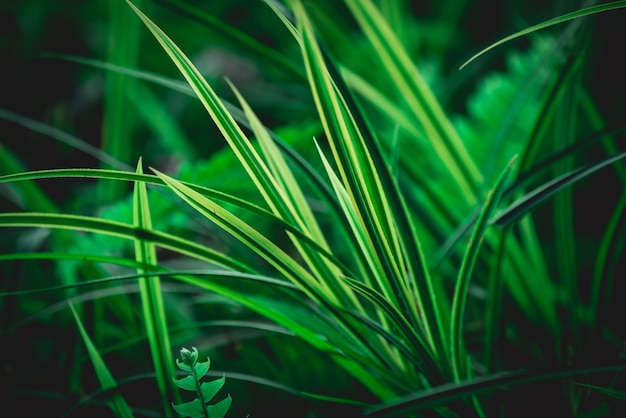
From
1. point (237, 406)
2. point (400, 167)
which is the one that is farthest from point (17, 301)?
point (400, 167)

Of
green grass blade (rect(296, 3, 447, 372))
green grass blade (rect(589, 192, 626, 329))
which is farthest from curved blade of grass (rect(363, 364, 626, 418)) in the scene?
green grass blade (rect(589, 192, 626, 329))

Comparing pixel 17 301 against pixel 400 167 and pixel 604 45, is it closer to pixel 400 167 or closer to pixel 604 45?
pixel 400 167

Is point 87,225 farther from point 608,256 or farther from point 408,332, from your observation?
point 608,256

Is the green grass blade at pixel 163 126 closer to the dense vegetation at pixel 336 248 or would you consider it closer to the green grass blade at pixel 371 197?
the dense vegetation at pixel 336 248

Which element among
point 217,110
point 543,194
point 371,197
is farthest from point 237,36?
point 543,194

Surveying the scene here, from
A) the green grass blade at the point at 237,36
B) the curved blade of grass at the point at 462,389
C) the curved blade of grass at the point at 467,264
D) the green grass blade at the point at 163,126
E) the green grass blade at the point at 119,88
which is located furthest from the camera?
the green grass blade at the point at 163,126

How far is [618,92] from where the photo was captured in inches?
39.4

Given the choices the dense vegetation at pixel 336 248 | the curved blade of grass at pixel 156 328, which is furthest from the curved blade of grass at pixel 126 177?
the curved blade of grass at pixel 156 328

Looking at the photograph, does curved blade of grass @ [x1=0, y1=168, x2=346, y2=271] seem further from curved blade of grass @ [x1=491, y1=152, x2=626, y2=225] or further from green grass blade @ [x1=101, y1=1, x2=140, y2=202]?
green grass blade @ [x1=101, y1=1, x2=140, y2=202]

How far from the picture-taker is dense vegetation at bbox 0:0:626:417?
457mm

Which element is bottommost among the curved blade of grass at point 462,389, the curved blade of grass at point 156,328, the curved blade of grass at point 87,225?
the curved blade of grass at point 462,389

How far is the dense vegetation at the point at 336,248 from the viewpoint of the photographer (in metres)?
0.46

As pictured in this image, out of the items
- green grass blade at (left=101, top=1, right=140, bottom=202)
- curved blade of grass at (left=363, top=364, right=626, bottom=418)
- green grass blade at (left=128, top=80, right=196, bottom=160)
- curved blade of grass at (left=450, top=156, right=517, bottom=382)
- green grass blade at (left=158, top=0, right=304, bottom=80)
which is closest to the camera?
curved blade of grass at (left=363, top=364, right=626, bottom=418)

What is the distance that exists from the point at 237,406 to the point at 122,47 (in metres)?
0.68
